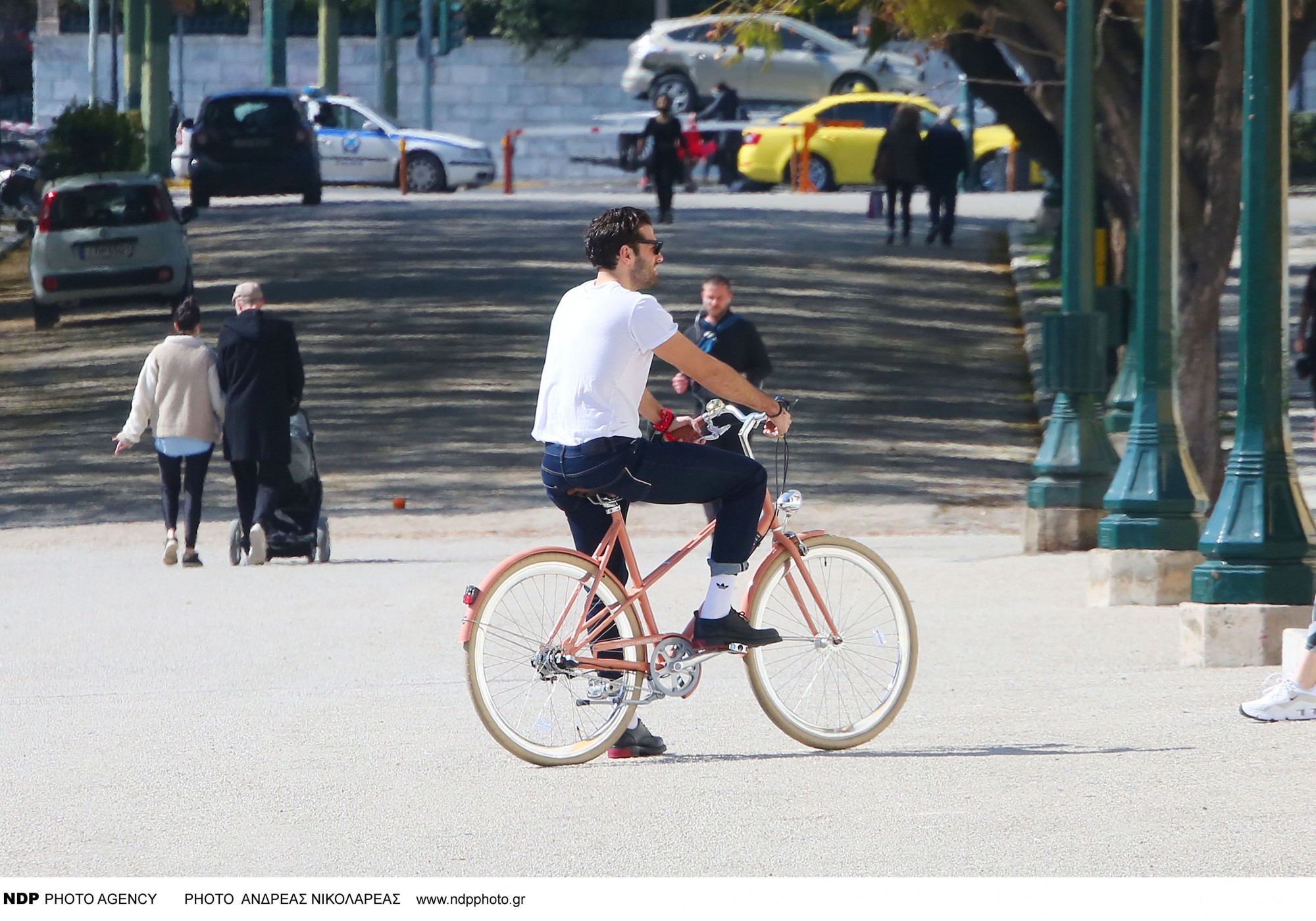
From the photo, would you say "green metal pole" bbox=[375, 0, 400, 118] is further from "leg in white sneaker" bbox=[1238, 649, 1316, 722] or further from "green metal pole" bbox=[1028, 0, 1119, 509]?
"leg in white sneaker" bbox=[1238, 649, 1316, 722]

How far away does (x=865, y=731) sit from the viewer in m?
7.36

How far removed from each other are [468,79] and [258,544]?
45064 mm

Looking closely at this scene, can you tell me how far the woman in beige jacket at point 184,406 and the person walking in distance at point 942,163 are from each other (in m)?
17.5

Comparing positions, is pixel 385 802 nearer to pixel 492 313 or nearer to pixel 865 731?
pixel 865 731

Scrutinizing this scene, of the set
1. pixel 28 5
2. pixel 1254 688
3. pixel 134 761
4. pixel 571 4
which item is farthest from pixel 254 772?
pixel 28 5

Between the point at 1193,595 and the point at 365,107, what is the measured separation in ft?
107

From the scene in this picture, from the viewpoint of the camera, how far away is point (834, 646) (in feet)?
24.1

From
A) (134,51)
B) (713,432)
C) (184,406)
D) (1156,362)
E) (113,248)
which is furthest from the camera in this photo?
(134,51)

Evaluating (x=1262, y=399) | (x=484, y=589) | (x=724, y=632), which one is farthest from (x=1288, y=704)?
(x=484, y=589)

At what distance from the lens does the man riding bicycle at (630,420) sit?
22.4 ft

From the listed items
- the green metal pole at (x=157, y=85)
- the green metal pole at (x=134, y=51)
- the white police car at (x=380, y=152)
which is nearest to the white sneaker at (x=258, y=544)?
the green metal pole at (x=157, y=85)

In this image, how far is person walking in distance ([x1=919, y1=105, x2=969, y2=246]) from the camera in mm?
29453
